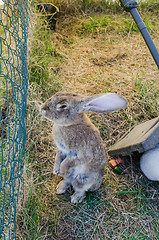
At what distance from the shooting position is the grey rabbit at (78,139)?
2.47m

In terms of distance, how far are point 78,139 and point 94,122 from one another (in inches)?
43.6

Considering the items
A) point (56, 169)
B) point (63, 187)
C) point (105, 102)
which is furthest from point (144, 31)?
point (63, 187)

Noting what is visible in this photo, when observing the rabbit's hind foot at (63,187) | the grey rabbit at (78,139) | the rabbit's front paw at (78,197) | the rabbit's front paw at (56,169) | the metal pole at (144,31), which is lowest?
the rabbit's front paw at (78,197)

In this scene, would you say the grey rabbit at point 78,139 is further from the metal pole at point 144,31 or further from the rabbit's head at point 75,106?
the metal pole at point 144,31

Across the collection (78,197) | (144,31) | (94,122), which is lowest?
(78,197)

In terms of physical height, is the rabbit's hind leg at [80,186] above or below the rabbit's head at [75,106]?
below

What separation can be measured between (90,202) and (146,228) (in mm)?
689

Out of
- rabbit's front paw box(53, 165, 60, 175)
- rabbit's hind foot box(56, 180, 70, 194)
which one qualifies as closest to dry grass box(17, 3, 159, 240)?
rabbit's hind foot box(56, 180, 70, 194)

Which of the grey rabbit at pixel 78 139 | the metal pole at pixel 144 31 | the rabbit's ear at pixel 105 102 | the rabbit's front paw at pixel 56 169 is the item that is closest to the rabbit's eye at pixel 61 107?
the grey rabbit at pixel 78 139

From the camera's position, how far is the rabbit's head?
2.44m

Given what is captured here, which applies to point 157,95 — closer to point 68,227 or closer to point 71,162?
point 71,162

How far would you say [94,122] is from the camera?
375cm

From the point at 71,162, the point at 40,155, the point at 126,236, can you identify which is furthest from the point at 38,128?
the point at 126,236

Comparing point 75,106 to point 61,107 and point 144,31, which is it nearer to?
point 61,107
